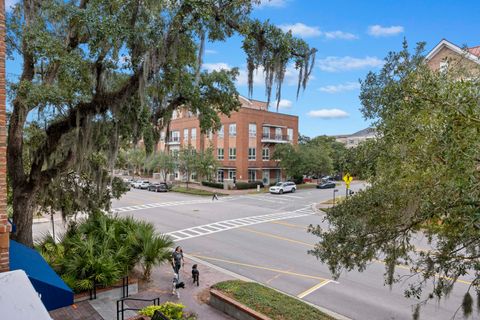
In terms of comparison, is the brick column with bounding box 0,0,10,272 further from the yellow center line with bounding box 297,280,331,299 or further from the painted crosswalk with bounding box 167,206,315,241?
the painted crosswalk with bounding box 167,206,315,241

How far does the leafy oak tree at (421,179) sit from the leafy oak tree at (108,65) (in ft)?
12.5

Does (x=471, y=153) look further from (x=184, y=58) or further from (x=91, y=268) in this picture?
(x=91, y=268)

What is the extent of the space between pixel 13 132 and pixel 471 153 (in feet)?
36.9

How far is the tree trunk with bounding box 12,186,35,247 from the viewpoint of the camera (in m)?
10.3

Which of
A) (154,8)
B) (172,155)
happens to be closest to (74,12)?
(154,8)

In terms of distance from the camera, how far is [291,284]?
1170cm

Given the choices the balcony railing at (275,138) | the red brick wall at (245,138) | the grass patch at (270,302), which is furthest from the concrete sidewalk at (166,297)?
the balcony railing at (275,138)

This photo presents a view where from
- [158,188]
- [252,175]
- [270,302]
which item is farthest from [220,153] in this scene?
[270,302]

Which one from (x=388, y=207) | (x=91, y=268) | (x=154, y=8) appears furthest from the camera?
(x=91, y=268)

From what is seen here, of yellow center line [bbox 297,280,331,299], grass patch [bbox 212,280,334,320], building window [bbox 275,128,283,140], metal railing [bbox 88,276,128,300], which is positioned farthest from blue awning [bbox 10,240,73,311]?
building window [bbox 275,128,283,140]

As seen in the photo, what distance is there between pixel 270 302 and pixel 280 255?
18.8 feet

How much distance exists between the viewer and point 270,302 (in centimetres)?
936

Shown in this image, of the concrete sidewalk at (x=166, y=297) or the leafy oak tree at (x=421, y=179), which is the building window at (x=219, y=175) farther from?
the leafy oak tree at (x=421, y=179)

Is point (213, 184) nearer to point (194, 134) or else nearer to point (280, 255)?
point (194, 134)
